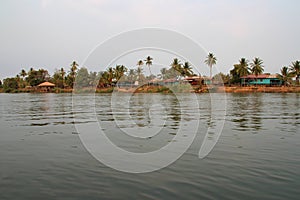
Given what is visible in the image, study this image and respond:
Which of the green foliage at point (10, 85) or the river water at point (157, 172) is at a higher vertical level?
the green foliage at point (10, 85)

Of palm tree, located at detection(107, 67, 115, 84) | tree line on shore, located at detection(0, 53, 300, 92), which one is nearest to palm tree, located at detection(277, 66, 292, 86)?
tree line on shore, located at detection(0, 53, 300, 92)

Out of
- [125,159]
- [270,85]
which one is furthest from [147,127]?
[270,85]

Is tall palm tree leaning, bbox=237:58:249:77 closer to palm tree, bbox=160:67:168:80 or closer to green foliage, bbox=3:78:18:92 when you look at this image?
palm tree, bbox=160:67:168:80

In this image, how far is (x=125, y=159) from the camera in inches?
380

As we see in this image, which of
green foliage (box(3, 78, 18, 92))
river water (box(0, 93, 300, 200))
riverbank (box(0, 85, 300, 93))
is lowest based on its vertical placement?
river water (box(0, 93, 300, 200))

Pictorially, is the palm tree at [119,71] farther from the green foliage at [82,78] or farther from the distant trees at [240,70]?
the distant trees at [240,70]

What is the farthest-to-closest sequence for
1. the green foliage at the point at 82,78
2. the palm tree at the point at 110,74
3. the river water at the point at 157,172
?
1. the green foliage at the point at 82,78
2. the palm tree at the point at 110,74
3. the river water at the point at 157,172

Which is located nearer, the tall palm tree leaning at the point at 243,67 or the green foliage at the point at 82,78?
the tall palm tree leaning at the point at 243,67

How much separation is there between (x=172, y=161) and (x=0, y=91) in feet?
451

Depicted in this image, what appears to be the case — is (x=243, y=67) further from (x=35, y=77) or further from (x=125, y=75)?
(x=35, y=77)

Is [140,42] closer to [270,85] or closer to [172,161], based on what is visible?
[172,161]

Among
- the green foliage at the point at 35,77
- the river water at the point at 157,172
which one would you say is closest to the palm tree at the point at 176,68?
the green foliage at the point at 35,77

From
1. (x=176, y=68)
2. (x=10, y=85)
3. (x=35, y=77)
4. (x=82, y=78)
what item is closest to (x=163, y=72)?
(x=176, y=68)

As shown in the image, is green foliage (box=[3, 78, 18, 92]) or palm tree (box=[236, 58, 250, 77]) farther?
green foliage (box=[3, 78, 18, 92])
